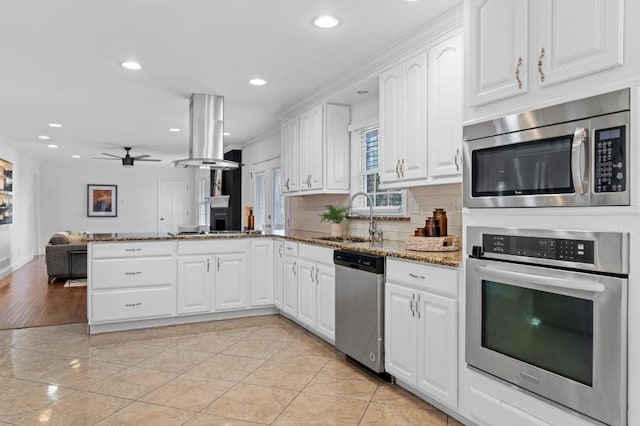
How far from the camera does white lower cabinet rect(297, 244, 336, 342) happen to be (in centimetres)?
366

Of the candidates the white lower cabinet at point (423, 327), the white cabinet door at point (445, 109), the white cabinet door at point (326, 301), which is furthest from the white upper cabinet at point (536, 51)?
the white cabinet door at point (326, 301)

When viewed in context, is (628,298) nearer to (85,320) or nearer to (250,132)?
(85,320)

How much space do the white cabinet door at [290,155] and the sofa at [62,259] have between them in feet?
11.6

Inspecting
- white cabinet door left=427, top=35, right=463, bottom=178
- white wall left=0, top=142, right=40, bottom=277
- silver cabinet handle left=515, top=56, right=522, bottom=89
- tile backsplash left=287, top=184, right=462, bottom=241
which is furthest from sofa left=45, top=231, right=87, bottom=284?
silver cabinet handle left=515, top=56, right=522, bottom=89

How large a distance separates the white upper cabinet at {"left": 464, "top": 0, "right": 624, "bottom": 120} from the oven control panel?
0.57 metres

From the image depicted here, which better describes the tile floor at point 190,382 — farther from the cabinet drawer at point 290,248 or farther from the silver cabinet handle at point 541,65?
the silver cabinet handle at point 541,65

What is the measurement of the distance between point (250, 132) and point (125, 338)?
3.93m

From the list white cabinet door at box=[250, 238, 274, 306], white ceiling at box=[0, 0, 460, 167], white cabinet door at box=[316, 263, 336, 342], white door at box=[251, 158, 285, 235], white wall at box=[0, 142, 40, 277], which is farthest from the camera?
white wall at box=[0, 142, 40, 277]

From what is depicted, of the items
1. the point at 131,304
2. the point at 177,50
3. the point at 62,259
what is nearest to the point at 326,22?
the point at 177,50

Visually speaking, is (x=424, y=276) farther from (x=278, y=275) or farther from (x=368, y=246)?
(x=278, y=275)

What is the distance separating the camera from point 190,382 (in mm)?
3018

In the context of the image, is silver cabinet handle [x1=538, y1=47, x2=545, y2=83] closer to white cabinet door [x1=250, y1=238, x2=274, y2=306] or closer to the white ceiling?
the white ceiling

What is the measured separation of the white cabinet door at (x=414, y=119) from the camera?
3.10 metres

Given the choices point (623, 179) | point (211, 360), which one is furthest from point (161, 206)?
point (623, 179)
